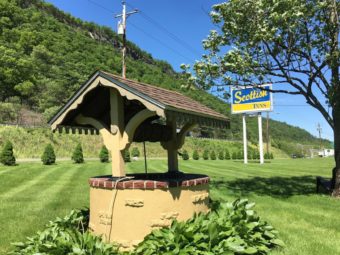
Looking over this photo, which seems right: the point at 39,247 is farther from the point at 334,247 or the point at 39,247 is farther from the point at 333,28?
the point at 333,28

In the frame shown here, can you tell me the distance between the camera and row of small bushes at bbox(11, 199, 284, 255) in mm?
6023

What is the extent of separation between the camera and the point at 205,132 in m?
92.6

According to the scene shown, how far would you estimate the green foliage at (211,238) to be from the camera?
600 centimetres

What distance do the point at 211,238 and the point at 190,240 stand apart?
1.19 feet

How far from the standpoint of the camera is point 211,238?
20.1 ft

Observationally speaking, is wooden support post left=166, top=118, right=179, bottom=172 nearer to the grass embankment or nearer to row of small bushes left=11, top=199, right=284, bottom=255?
row of small bushes left=11, top=199, right=284, bottom=255

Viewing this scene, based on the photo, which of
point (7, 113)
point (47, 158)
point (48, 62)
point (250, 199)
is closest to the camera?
point (250, 199)

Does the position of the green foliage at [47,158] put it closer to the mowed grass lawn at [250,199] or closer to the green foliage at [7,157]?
the green foliage at [7,157]

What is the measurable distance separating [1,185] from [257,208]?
39.1ft

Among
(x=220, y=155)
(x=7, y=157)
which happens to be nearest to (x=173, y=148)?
(x=7, y=157)

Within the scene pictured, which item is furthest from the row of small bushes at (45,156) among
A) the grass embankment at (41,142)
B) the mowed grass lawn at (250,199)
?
the mowed grass lawn at (250,199)

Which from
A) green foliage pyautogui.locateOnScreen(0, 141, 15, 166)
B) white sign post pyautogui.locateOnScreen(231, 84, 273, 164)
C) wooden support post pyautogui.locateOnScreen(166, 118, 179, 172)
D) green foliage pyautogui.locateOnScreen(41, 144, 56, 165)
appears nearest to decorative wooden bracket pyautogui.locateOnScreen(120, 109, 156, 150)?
wooden support post pyautogui.locateOnScreen(166, 118, 179, 172)

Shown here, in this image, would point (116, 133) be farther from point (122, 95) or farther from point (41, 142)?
point (41, 142)

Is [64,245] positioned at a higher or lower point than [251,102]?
lower
